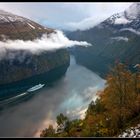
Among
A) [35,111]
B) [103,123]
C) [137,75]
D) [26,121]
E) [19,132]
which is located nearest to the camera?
[103,123]

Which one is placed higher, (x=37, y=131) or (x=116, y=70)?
(x=116, y=70)

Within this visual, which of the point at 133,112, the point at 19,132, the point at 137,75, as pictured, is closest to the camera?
the point at 133,112

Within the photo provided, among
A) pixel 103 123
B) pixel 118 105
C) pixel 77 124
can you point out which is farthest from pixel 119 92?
pixel 77 124

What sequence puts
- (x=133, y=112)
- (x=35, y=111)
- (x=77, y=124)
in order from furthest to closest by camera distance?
(x=35, y=111), (x=77, y=124), (x=133, y=112)

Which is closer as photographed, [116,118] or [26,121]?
[116,118]

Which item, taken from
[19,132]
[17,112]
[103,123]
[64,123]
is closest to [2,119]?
[17,112]

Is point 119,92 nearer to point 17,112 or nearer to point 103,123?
point 103,123

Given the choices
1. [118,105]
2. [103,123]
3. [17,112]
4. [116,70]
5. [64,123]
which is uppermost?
[116,70]

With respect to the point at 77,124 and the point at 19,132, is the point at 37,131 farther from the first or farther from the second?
the point at 77,124

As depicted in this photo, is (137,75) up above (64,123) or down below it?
above
